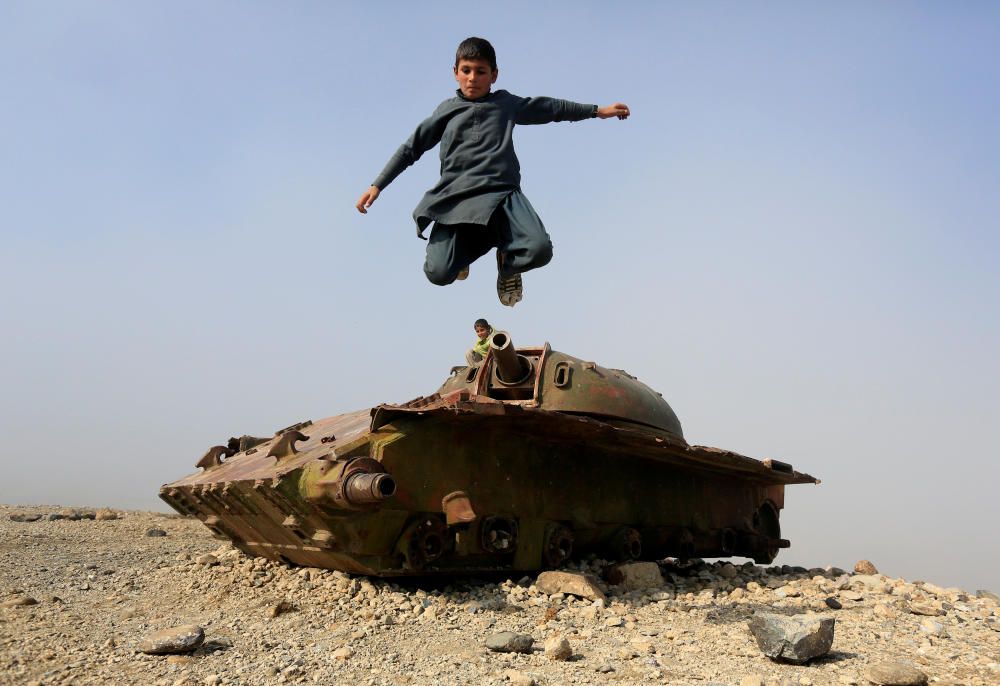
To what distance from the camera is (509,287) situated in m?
5.86

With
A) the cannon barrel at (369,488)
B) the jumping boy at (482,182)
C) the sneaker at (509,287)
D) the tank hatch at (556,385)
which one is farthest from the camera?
the tank hatch at (556,385)

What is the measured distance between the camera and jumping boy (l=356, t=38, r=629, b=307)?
5.58m

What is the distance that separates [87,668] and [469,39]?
15.5 ft

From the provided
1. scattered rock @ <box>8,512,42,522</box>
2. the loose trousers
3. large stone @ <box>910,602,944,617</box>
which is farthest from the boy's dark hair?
scattered rock @ <box>8,512,42,522</box>

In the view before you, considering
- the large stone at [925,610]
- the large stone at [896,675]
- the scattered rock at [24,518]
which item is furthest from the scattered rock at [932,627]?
the scattered rock at [24,518]

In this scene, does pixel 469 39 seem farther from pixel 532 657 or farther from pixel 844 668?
pixel 844 668

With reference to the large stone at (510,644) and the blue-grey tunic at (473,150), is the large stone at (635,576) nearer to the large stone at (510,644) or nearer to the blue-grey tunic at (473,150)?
the large stone at (510,644)

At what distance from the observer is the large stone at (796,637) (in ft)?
18.6

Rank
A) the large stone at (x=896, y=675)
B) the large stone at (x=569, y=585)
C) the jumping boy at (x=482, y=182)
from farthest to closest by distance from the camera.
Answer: the large stone at (x=569, y=585), the jumping boy at (x=482, y=182), the large stone at (x=896, y=675)

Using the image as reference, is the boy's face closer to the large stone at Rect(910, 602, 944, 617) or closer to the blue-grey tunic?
the blue-grey tunic

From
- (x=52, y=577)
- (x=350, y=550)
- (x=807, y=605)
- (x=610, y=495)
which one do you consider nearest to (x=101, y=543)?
(x=52, y=577)

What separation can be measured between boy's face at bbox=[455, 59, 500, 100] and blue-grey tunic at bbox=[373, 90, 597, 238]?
2.5 inches

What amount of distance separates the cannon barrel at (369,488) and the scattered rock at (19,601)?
10.4 feet

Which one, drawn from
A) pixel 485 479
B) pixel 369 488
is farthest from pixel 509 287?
pixel 485 479
